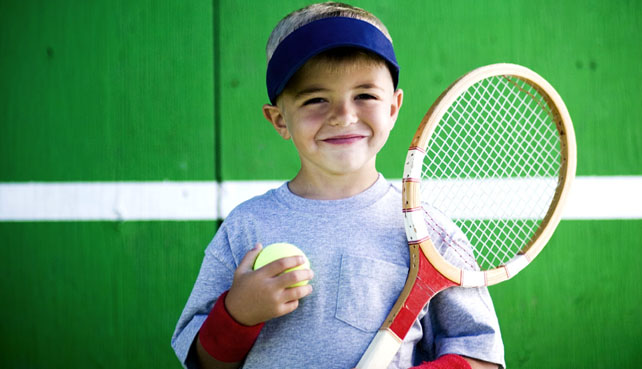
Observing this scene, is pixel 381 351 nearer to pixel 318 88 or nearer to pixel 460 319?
pixel 460 319

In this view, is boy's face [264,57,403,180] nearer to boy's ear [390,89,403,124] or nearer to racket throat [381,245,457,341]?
boy's ear [390,89,403,124]

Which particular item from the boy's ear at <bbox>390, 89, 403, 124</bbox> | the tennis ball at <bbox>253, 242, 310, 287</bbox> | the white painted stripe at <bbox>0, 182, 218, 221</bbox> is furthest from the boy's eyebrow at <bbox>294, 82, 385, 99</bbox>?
the white painted stripe at <bbox>0, 182, 218, 221</bbox>

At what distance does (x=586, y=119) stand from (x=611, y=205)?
1.11 feet

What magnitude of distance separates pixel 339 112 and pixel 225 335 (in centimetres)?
54

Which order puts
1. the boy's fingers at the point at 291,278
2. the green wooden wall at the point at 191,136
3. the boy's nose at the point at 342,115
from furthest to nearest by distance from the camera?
1. the green wooden wall at the point at 191,136
2. the boy's nose at the point at 342,115
3. the boy's fingers at the point at 291,278

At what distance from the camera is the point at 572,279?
2.05 metres

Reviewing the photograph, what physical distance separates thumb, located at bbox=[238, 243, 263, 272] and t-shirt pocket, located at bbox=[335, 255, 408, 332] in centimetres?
19

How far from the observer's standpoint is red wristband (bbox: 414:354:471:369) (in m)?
1.11

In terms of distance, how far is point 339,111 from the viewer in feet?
3.91

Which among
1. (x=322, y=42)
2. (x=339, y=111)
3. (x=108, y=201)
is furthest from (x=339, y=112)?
(x=108, y=201)

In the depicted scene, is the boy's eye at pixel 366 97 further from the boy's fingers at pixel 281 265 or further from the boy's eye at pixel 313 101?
the boy's fingers at pixel 281 265

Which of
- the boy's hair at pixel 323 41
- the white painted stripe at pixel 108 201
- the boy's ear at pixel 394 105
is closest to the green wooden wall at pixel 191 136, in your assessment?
the white painted stripe at pixel 108 201

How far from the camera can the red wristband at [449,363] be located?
1113mm

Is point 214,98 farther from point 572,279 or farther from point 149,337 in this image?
point 572,279
